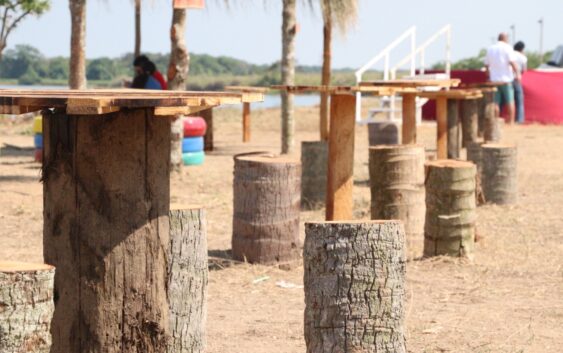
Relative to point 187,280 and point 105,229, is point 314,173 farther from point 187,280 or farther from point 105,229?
point 105,229

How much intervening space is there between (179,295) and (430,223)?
3.29 metres

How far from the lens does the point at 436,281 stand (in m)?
7.45

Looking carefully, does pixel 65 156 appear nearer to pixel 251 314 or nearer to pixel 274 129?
pixel 251 314

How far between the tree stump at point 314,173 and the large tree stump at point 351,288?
546 centimetres

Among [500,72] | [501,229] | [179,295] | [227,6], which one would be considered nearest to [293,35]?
[227,6]

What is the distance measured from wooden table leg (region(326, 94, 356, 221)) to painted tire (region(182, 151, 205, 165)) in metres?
6.40

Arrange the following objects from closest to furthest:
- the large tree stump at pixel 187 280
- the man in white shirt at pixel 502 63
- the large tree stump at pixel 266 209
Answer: the large tree stump at pixel 187 280, the large tree stump at pixel 266 209, the man in white shirt at pixel 502 63

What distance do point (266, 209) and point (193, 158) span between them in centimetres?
711

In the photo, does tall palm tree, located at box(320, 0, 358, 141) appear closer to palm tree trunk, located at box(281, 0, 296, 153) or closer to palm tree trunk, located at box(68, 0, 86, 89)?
palm tree trunk, located at box(281, 0, 296, 153)

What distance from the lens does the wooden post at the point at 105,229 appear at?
422 cm

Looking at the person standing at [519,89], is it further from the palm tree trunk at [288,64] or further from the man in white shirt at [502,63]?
the palm tree trunk at [288,64]

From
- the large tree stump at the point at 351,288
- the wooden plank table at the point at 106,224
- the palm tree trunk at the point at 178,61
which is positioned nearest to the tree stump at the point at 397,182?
the large tree stump at the point at 351,288

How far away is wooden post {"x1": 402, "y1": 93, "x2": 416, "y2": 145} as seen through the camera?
1012 centimetres

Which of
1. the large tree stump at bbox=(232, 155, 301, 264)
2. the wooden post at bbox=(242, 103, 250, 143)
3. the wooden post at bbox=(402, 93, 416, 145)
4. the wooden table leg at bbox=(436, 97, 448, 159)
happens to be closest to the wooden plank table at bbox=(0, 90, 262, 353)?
the large tree stump at bbox=(232, 155, 301, 264)
